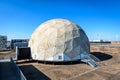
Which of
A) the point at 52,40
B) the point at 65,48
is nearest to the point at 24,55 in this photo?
the point at 52,40

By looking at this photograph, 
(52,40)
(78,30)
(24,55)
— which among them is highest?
(78,30)

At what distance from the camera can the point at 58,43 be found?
105ft

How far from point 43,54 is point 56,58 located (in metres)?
3.19

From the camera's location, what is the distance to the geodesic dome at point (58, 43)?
31.6 metres

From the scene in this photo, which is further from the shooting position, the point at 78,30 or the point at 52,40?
the point at 78,30

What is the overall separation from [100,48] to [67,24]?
82.2ft

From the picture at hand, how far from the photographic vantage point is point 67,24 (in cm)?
3547

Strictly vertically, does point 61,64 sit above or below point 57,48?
below

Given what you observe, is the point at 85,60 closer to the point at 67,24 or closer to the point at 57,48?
the point at 57,48

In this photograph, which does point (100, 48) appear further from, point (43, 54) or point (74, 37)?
point (43, 54)

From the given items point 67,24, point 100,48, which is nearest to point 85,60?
point 67,24

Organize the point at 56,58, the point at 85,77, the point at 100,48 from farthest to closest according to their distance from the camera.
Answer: the point at 100,48
the point at 56,58
the point at 85,77

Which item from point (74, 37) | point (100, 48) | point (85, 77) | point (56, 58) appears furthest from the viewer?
point (100, 48)

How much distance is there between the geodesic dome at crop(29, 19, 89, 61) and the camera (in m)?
31.6
